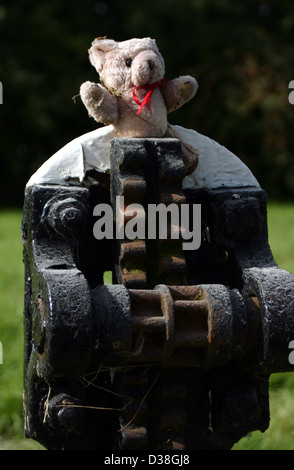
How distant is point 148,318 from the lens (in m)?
1.65

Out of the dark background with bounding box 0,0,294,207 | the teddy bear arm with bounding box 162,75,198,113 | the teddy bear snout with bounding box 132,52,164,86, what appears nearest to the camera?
the teddy bear snout with bounding box 132,52,164,86

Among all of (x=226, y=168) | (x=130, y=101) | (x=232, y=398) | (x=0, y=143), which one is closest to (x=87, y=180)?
(x=130, y=101)

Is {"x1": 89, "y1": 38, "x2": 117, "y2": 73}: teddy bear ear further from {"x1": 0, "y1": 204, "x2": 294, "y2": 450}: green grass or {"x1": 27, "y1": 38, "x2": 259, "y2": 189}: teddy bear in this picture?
{"x1": 0, "y1": 204, "x2": 294, "y2": 450}: green grass

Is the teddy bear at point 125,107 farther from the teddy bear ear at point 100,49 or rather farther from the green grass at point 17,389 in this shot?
the green grass at point 17,389

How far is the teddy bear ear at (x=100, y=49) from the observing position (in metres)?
1.98

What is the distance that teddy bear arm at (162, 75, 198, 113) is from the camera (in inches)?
78.4

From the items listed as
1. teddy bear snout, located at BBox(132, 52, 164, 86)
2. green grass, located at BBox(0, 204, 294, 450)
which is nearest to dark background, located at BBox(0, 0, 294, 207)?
green grass, located at BBox(0, 204, 294, 450)

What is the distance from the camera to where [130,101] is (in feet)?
6.33

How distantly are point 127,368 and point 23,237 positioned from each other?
0.51 metres

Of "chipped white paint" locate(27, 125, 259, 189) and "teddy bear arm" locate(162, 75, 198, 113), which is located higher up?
"teddy bear arm" locate(162, 75, 198, 113)

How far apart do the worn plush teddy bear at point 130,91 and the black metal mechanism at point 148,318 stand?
114 mm

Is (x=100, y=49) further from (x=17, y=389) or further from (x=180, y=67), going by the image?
(x=180, y=67)

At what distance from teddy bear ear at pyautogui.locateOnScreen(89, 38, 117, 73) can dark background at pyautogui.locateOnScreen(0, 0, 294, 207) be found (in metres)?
10.0

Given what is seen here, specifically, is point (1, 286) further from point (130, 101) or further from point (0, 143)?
point (0, 143)
